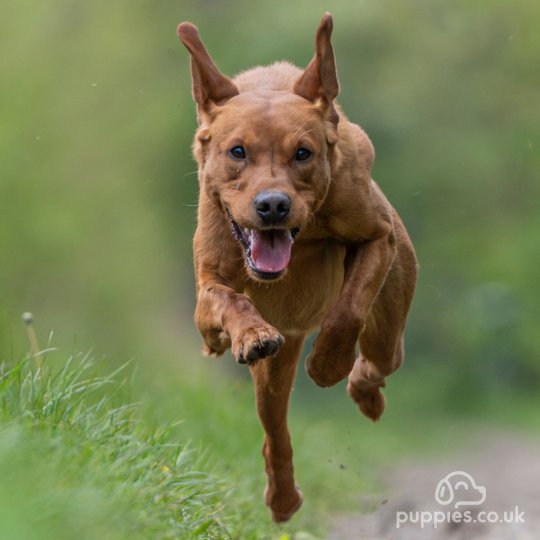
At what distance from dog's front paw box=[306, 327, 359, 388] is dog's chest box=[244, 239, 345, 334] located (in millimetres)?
465

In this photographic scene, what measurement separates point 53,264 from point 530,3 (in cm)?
926

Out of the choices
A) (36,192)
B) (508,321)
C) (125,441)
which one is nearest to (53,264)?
(36,192)

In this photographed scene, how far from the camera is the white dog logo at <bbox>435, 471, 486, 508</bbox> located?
1160 cm

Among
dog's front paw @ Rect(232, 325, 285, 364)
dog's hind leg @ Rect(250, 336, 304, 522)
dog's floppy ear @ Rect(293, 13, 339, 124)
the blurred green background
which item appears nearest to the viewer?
dog's front paw @ Rect(232, 325, 285, 364)

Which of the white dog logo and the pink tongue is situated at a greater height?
the pink tongue

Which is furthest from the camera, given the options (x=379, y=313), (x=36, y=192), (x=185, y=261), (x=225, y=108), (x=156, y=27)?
(x=156, y=27)

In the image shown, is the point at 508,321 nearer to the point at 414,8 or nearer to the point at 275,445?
the point at 414,8

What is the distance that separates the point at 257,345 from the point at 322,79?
4.73ft

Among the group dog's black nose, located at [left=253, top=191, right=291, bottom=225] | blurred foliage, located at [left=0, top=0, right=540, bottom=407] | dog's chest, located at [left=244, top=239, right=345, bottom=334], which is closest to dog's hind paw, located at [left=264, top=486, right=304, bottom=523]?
dog's chest, located at [left=244, top=239, right=345, bottom=334]

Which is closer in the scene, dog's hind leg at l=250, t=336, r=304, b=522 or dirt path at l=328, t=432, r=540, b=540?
dog's hind leg at l=250, t=336, r=304, b=522

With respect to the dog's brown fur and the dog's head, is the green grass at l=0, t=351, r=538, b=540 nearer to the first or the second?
the dog's brown fur

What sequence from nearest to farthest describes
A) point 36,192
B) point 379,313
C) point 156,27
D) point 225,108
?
point 225,108
point 379,313
point 36,192
point 156,27

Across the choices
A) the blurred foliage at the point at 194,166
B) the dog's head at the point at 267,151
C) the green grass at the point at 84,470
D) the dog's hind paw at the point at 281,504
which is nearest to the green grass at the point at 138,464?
the green grass at the point at 84,470

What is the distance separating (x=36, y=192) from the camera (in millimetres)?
20047
